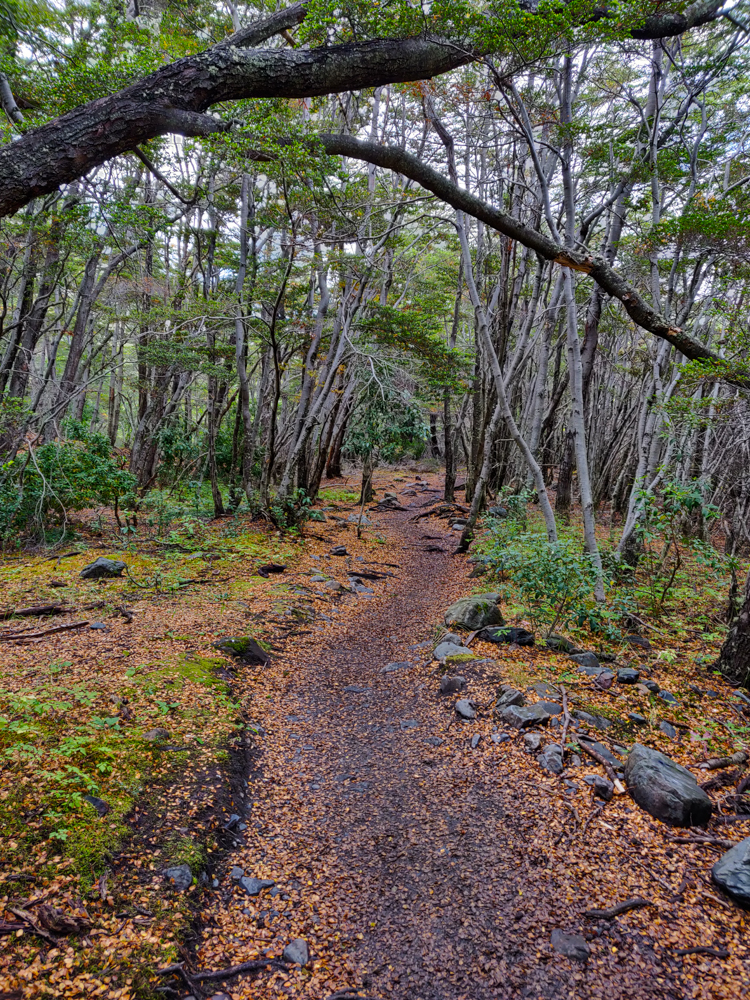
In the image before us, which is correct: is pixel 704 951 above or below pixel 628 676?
below

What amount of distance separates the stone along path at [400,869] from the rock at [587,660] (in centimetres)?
94

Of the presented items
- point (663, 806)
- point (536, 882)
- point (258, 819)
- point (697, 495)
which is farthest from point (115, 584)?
point (697, 495)

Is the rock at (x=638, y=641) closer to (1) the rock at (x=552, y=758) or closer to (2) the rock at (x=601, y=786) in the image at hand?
(1) the rock at (x=552, y=758)

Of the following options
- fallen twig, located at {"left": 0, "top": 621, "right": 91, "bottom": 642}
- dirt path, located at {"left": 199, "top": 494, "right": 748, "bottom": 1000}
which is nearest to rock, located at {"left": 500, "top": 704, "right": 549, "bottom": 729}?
dirt path, located at {"left": 199, "top": 494, "right": 748, "bottom": 1000}

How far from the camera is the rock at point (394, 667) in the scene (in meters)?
5.52

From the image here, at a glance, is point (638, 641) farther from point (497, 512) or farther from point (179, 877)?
point (497, 512)

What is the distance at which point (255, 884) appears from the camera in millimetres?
2648

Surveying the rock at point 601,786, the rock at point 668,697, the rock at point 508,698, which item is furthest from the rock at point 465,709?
the rock at point 668,697

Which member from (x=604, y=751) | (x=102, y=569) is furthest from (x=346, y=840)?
(x=102, y=569)

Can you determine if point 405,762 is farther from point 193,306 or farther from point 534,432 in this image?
point 193,306

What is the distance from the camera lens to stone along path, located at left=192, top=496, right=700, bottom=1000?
2184mm

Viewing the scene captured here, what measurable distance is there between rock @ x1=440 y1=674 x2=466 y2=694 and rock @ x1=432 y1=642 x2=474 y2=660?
0.56m

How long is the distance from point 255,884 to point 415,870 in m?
0.89

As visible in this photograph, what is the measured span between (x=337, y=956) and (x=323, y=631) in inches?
166
